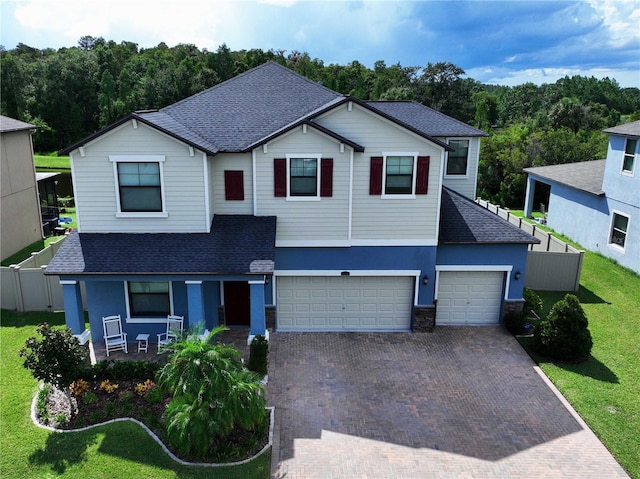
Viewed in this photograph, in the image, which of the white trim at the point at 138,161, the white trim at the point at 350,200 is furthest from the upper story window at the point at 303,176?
the white trim at the point at 138,161

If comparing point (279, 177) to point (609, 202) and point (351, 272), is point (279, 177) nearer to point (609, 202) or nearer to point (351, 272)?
point (351, 272)

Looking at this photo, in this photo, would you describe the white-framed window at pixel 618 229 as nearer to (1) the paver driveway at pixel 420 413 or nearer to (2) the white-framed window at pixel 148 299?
(1) the paver driveway at pixel 420 413

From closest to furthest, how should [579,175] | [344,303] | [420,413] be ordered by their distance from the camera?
[420,413], [344,303], [579,175]

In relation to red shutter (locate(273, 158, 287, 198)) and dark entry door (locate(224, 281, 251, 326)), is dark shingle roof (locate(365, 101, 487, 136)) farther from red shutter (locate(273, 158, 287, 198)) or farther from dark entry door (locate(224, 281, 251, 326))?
dark entry door (locate(224, 281, 251, 326))

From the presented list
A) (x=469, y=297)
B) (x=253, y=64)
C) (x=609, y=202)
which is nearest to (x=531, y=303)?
(x=469, y=297)

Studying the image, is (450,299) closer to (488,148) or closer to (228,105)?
(228,105)

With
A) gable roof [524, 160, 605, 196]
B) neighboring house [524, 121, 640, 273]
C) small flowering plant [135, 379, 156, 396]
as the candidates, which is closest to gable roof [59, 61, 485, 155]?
small flowering plant [135, 379, 156, 396]
